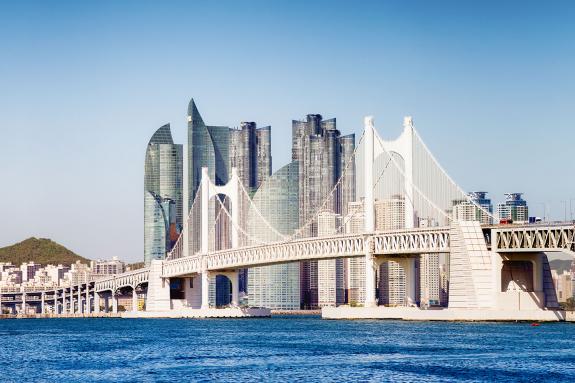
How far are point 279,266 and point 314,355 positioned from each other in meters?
137

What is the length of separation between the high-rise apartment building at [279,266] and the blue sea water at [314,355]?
108922 millimetres

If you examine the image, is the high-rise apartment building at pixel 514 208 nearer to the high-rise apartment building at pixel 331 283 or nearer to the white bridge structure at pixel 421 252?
the white bridge structure at pixel 421 252

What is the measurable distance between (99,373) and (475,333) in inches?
969

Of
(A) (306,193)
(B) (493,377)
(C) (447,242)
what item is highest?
(A) (306,193)

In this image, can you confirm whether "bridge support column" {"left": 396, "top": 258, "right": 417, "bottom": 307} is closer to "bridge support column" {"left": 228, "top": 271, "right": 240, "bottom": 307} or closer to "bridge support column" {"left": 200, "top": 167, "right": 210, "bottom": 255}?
"bridge support column" {"left": 228, "top": 271, "right": 240, "bottom": 307}

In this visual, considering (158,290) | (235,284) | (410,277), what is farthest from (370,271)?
(158,290)

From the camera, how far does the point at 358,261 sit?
181625 mm

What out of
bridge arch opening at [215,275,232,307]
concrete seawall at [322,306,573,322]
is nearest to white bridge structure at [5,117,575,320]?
concrete seawall at [322,306,573,322]

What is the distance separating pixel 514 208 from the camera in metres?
99.3

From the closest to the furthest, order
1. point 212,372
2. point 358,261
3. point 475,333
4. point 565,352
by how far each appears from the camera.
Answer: point 212,372, point 565,352, point 475,333, point 358,261

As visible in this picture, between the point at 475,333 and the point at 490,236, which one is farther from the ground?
the point at 490,236

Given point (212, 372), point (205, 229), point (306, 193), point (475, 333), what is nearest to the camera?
point (212, 372)

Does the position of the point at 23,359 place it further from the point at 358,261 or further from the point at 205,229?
the point at 358,261

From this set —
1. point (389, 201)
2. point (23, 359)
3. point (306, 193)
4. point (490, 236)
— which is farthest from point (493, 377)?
point (306, 193)
